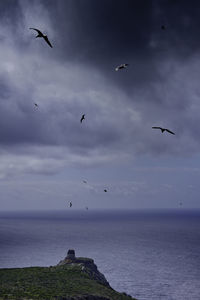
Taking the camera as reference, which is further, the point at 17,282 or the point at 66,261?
the point at 66,261

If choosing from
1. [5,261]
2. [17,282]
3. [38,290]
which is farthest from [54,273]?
[5,261]

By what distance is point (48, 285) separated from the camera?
75438 millimetres

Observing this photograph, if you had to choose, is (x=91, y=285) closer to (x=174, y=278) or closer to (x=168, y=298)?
(x=168, y=298)

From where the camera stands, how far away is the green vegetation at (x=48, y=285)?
63312 mm

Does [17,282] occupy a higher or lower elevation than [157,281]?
higher

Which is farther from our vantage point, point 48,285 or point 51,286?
point 48,285

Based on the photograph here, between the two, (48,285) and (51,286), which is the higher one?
(51,286)

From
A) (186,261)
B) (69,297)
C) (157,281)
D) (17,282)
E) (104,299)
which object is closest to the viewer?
(69,297)

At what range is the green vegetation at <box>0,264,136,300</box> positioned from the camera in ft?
208

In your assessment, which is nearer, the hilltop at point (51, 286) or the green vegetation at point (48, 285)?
the hilltop at point (51, 286)

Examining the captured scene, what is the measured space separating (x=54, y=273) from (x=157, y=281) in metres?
77.2

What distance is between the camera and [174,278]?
152250mm

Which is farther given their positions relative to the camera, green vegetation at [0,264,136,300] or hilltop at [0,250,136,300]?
green vegetation at [0,264,136,300]

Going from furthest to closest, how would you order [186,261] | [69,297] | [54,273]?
[186,261] → [54,273] → [69,297]
